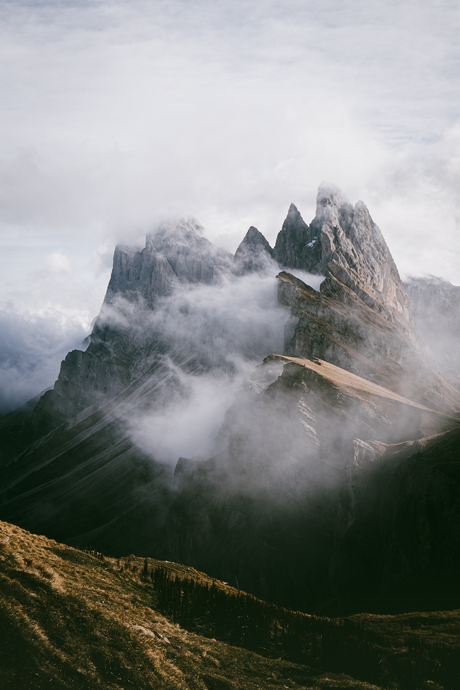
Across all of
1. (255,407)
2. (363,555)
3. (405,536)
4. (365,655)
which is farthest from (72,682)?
(255,407)

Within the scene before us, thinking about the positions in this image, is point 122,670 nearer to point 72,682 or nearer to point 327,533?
point 72,682

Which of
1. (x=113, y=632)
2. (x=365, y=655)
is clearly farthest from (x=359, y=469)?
(x=113, y=632)

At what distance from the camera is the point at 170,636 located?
50719 mm

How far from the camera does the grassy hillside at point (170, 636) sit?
1539 inches

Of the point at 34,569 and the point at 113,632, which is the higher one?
the point at 34,569

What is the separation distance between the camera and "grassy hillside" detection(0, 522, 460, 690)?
39.1 metres

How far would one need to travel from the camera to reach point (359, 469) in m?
119

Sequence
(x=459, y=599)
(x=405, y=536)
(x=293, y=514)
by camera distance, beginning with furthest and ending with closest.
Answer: (x=293, y=514) < (x=405, y=536) < (x=459, y=599)

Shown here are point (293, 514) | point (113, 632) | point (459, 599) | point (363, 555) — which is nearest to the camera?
point (113, 632)

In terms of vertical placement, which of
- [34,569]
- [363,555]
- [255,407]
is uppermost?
[255,407]

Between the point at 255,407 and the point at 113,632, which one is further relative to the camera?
the point at 255,407

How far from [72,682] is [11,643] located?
226 inches

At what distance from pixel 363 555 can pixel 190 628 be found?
65988 millimetres

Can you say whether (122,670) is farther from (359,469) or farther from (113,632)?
(359,469)
